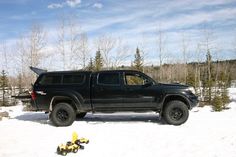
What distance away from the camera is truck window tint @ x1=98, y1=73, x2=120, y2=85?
1159 cm

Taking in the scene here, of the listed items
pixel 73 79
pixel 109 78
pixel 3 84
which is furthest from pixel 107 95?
pixel 3 84

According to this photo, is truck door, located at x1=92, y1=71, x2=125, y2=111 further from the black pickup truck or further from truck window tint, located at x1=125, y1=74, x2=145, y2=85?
truck window tint, located at x1=125, y1=74, x2=145, y2=85

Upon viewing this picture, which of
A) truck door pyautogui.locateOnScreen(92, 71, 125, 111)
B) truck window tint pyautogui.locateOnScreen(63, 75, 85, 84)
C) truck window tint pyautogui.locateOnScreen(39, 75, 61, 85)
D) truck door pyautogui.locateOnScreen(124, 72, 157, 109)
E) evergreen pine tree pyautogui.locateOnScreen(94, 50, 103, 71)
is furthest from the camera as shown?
evergreen pine tree pyautogui.locateOnScreen(94, 50, 103, 71)

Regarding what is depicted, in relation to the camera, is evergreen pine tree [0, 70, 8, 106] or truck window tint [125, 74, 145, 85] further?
evergreen pine tree [0, 70, 8, 106]

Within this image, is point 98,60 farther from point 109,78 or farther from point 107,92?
point 107,92

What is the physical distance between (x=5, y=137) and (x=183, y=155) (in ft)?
18.0

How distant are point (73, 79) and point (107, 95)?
4.67 ft

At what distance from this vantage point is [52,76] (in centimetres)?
1188

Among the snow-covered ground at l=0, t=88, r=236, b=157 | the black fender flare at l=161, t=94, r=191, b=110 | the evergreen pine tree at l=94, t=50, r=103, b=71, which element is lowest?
the snow-covered ground at l=0, t=88, r=236, b=157

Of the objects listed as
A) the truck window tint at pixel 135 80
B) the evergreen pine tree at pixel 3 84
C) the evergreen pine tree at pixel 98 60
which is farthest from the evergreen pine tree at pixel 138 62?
the truck window tint at pixel 135 80

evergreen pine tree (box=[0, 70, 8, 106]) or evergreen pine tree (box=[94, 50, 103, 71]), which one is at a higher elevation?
evergreen pine tree (box=[94, 50, 103, 71])

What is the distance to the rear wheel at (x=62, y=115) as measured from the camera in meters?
11.4

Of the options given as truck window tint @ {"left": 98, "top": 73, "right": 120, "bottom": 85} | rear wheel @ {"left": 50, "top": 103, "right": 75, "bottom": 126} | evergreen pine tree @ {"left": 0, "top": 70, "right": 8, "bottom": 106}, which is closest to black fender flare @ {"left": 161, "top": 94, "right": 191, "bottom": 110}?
truck window tint @ {"left": 98, "top": 73, "right": 120, "bottom": 85}

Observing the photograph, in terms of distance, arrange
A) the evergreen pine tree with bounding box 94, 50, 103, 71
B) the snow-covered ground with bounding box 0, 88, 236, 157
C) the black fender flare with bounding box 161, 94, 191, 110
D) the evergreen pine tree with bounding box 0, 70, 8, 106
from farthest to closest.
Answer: the evergreen pine tree with bounding box 94, 50, 103, 71 → the evergreen pine tree with bounding box 0, 70, 8, 106 → the black fender flare with bounding box 161, 94, 191, 110 → the snow-covered ground with bounding box 0, 88, 236, 157
